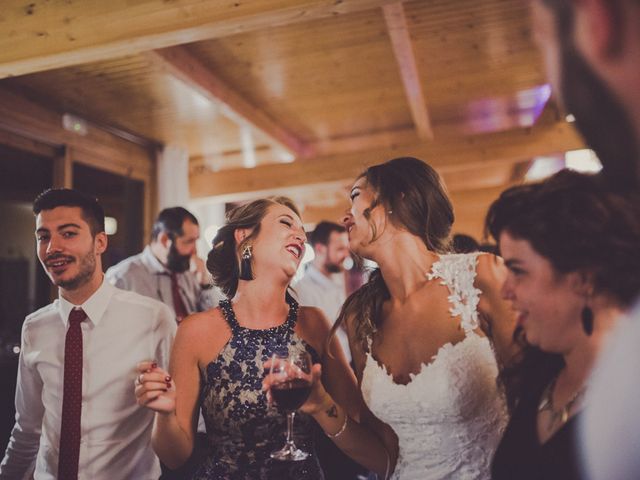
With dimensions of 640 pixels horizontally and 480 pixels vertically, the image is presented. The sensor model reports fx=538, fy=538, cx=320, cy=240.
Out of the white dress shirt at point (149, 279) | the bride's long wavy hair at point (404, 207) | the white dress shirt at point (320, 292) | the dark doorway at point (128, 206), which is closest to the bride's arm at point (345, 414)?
the bride's long wavy hair at point (404, 207)

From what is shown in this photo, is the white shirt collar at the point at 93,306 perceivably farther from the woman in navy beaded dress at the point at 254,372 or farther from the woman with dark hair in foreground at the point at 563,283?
the woman with dark hair in foreground at the point at 563,283

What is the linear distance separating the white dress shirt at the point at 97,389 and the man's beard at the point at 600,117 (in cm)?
201

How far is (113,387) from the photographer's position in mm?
2186

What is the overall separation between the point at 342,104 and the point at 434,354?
4186 millimetres

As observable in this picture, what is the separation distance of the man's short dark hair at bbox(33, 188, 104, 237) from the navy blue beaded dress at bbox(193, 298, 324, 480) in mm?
900

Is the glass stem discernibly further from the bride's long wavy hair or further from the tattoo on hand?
the bride's long wavy hair

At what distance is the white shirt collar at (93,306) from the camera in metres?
2.26

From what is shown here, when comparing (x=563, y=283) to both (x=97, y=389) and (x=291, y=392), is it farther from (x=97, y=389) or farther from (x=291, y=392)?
(x=97, y=389)

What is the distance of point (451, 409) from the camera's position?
1.75 meters

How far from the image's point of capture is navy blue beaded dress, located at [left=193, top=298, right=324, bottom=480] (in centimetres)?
187

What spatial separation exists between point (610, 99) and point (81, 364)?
2.09m

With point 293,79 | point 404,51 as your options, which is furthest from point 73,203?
point 293,79

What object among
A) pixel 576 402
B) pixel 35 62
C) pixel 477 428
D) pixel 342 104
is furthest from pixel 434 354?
pixel 342 104

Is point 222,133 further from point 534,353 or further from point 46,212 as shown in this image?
point 534,353
